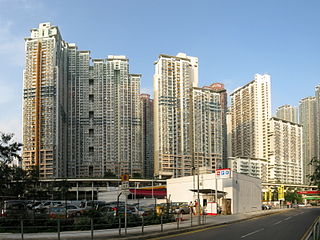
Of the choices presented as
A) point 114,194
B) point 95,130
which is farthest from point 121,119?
point 114,194

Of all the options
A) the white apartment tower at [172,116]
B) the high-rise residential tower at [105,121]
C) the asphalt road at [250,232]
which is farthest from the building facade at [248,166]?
the asphalt road at [250,232]

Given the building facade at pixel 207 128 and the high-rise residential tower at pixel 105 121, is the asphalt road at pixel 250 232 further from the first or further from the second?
the building facade at pixel 207 128

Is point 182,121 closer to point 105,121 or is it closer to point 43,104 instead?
point 105,121

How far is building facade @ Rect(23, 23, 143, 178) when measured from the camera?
148 metres

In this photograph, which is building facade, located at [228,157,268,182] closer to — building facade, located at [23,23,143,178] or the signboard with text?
building facade, located at [23,23,143,178]

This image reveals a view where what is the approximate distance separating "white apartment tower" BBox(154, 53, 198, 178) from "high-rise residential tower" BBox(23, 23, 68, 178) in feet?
135

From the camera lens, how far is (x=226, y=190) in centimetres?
5459

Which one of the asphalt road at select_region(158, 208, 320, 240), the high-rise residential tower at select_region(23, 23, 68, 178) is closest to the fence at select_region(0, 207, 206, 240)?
the asphalt road at select_region(158, 208, 320, 240)

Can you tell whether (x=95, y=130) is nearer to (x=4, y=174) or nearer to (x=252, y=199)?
(x=252, y=199)

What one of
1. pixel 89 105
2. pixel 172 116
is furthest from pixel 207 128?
pixel 89 105

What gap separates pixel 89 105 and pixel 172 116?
123 feet

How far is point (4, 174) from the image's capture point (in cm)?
4297

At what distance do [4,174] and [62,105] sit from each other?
115469mm

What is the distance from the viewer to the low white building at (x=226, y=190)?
53.7 metres
